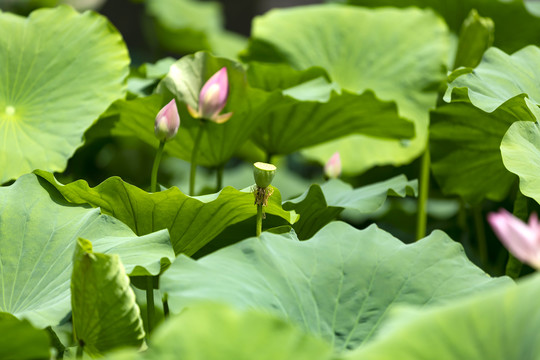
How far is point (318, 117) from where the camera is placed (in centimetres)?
132

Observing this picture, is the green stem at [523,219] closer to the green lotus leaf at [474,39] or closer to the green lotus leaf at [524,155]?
the green lotus leaf at [524,155]

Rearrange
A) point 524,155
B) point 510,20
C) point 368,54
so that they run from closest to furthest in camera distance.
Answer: point 524,155 < point 368,54 < point 510,20

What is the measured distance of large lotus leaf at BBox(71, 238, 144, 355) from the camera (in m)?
0.69

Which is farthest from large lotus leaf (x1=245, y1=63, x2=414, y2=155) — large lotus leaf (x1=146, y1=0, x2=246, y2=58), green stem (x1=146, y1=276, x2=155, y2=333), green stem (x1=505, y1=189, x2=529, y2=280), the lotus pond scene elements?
large lotus leaf (x1=146, y1=0, x2=246, y2=58)

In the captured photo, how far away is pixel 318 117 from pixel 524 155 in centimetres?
51

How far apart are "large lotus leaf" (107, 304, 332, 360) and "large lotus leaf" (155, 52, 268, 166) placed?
24.6 inches

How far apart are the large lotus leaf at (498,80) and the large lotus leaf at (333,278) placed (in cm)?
27

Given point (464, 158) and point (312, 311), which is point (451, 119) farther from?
point (312, 311)

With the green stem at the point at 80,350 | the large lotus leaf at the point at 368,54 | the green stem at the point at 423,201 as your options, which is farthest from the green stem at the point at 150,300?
the large lotus leaf at the point at 368,54

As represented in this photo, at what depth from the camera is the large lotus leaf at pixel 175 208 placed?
3.01 ft

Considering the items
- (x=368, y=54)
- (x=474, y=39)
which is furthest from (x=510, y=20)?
(x=474, y=39)

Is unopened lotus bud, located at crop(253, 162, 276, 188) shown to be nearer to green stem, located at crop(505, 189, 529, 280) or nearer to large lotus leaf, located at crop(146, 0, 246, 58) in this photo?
green stem, located at crop(505, 189, 529, 280)

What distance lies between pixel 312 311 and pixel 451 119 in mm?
581

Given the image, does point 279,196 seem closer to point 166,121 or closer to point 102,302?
point 166,121
